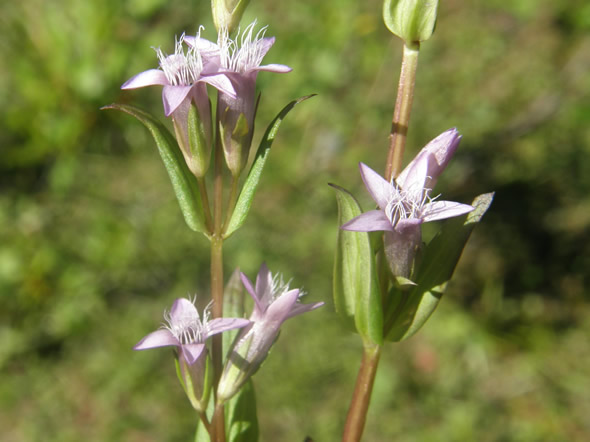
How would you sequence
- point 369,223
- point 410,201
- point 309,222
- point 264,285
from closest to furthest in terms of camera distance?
point 369,223, point 410,201, point 264,285, point 309,222

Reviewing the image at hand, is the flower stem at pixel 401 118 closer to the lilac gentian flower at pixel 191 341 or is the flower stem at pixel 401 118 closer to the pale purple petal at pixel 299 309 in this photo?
the pale purple petal at pixel 299 309

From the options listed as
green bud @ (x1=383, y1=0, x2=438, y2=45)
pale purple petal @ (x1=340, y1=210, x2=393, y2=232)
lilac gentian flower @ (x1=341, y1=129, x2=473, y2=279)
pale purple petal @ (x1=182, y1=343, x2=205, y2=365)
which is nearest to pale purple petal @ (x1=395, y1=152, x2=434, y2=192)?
lilac gentian flower @ (x1=341, y1=129, x2=473, y2=279)

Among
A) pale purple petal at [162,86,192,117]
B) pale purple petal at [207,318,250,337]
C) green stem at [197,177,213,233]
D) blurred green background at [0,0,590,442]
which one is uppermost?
pale purple petal at [162,86,192,117]

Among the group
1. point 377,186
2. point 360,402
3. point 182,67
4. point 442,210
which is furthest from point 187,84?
point 360,402

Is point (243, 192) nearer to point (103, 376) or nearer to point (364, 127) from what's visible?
point (103, 376)

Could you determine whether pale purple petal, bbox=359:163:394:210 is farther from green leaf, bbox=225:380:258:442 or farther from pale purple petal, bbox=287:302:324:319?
green leaf, bbox=225:380:258:442

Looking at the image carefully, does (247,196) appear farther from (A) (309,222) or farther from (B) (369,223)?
(A) (309,222)
